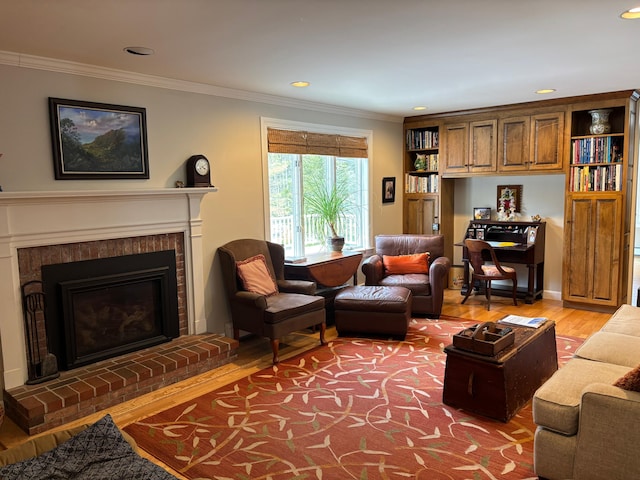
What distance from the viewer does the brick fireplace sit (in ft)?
10.4

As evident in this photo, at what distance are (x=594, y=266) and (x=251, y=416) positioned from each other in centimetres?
410

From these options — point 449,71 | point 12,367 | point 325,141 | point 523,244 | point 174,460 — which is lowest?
point 174,460

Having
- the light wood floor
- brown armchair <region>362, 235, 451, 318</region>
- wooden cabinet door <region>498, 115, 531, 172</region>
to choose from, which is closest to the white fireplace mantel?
the light wood floor

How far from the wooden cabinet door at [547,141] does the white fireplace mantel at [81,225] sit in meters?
3.67

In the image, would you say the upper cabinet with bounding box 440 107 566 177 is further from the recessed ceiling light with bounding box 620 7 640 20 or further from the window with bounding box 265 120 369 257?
the recessed ceiling light with bounding box 620 7 640 20

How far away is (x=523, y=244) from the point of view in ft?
18.8

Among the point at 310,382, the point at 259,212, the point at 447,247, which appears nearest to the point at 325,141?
the point at 259,212

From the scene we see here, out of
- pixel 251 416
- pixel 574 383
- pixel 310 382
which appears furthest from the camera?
pixel 310 382

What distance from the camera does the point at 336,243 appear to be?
5.45 meters

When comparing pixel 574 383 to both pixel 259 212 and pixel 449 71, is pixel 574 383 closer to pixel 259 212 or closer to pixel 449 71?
pixel 449 71

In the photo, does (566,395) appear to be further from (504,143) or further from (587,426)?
(504,143)

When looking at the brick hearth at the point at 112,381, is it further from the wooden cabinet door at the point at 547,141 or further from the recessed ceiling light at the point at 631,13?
the wooden cabinet door at the point at 547,141

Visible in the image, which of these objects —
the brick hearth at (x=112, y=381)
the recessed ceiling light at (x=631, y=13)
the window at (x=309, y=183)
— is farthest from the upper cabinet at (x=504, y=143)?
the brick hearth at (x=112, y=381)

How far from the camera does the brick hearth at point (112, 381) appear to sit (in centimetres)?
302
